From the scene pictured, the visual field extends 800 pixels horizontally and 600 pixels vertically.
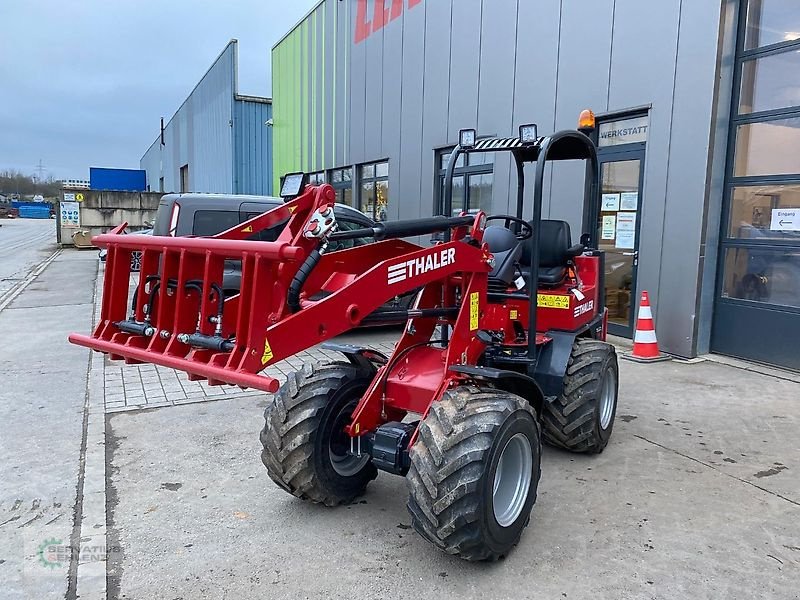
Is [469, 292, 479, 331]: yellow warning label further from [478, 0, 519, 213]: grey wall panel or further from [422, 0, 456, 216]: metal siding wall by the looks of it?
[422, 0, 456, 216]: metal siding wall

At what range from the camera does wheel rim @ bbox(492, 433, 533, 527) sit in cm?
340

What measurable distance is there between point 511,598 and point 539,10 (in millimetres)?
8705

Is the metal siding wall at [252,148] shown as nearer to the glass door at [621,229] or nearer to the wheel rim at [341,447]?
the glass door at [621,229]

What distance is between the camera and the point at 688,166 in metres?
7.59

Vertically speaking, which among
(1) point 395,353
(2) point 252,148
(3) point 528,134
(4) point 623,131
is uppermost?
(2) point 252,148

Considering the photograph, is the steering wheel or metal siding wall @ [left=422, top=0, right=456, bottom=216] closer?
the steering wheel

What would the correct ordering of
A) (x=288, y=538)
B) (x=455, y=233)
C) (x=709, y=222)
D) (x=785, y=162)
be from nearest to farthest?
1. (x=288, y=538)
2. (x=455, y=233)
3. (x=785, y=162)
4. (x=709, y=222)

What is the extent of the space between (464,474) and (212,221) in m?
6.31

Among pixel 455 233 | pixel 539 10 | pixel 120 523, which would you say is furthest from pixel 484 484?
pixel 539 10

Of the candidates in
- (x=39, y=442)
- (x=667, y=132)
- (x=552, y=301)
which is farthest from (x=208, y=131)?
(x=552, y=301)

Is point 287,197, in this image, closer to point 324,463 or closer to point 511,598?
point 324,463

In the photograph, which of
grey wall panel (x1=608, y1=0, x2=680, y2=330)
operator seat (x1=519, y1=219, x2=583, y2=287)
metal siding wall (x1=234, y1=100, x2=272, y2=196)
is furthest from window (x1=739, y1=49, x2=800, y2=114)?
metal siding wall (x1=234, y1=100, x2=272, y2=196)

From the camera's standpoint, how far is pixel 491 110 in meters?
10.6

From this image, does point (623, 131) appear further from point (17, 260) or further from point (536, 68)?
point (17, 260)
